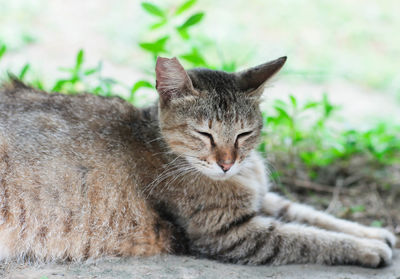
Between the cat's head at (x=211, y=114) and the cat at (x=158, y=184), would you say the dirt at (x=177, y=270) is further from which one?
the cat's head at (x=211, y=114)

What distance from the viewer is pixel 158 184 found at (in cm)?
317

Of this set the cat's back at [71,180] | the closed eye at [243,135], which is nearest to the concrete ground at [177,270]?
the cat's back at [71,180]

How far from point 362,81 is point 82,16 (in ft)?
17.2

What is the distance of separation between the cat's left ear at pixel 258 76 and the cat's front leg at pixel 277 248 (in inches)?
38.5

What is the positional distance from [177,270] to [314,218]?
1376mm

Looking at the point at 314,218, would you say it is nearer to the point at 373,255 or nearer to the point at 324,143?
the point at 373,255

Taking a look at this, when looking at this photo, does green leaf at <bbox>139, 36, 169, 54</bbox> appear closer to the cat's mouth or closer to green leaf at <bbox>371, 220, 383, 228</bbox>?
the cat's mouth

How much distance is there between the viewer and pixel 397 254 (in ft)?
10.9

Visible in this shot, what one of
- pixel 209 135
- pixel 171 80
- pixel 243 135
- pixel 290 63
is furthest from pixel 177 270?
pixel 290 63

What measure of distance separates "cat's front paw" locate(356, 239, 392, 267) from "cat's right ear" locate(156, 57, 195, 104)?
1.60 meters

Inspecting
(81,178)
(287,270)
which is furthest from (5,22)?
(287,270)

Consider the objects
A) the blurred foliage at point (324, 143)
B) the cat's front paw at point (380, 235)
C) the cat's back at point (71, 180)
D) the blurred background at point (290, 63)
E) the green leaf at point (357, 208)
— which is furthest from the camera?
the blurred foliage at point (324, 143)

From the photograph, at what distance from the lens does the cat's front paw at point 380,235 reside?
3377 millimetres

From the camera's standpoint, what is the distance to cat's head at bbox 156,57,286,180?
3.00 metres
